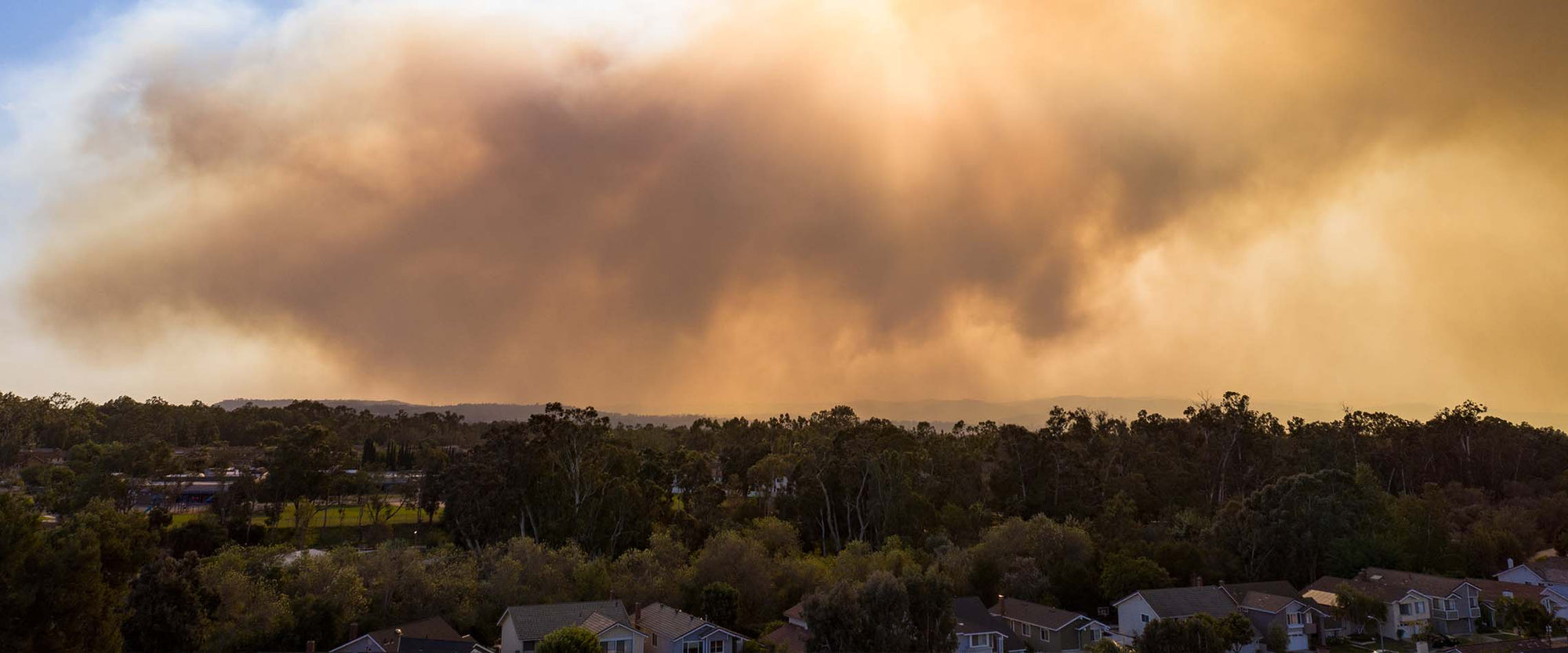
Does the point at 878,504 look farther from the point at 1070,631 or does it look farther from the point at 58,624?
the point at 58,624

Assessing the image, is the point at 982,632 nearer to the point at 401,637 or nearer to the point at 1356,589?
the point at 1356,589

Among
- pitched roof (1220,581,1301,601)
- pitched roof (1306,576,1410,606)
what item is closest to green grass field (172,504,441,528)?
pitched roof (1220,581,1301,601)

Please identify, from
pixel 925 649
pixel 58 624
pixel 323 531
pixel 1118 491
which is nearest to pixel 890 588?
pixel 925 649

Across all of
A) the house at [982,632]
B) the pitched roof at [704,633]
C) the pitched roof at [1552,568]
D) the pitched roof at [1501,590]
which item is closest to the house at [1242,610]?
the house at [982,632]

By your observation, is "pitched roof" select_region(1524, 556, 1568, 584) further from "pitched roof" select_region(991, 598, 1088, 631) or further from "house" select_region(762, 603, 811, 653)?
"house" select_region(762, 603, 811, 653)

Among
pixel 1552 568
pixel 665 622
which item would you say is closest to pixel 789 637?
pixel 665 622
